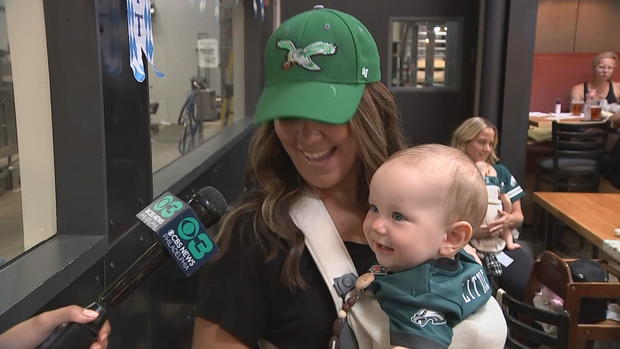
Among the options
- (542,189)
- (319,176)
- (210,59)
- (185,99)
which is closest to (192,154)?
(185,99)

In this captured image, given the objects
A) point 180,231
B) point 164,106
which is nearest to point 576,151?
point 164,106

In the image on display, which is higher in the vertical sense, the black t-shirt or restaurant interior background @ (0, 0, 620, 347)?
restaurant interior background @ (0, 0, 620, 347)

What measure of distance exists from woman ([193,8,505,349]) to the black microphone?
28 cm

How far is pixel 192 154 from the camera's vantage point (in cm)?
282

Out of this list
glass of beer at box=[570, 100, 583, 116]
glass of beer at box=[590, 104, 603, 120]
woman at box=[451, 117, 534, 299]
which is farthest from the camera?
glass of beer at box=[570, 100, 583, 116]

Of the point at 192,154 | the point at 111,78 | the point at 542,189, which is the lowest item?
the point at 542,189

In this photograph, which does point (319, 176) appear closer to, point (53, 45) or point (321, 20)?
point (321, 20)

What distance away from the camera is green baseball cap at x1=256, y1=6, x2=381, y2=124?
3.59 ft

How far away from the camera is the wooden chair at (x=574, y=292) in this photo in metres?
2.31

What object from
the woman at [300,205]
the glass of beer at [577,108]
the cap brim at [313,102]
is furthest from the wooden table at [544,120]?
the cap brim at [313,102]

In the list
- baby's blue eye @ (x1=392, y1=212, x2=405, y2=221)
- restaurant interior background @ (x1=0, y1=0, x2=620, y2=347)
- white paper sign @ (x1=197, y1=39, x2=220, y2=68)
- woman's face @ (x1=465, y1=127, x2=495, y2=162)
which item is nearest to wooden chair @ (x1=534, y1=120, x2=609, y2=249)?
restaurant interior background @ (x1=0, y1=0, x2=620, y2=347)

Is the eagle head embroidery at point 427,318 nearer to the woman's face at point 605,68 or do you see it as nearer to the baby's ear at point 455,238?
the baby's ear at point 455,238

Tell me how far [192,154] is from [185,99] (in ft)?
1.30

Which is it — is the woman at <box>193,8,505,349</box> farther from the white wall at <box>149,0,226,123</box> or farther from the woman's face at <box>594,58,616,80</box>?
the woman's face at <box>594,58,616,80</box>
